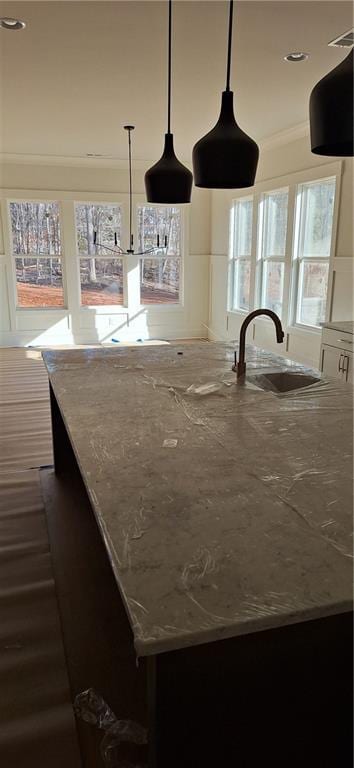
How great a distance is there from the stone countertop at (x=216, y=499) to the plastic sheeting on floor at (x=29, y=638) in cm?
74

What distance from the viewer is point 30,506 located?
2799 mm

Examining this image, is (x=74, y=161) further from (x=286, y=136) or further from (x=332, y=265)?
(x=332, y=265)

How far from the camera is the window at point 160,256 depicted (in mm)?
7914

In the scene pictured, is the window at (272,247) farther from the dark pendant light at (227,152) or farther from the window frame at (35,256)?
the dark pendant light at (227,152)

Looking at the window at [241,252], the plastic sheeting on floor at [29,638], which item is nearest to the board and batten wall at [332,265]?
the window at [241,252]

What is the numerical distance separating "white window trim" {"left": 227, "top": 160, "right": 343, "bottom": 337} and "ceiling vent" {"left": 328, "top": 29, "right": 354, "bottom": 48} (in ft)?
5.18

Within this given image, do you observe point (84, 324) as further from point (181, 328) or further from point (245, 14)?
point (245, 14)

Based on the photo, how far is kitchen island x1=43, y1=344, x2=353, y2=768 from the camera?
0.85m

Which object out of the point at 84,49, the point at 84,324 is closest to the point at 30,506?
the point at 84,49

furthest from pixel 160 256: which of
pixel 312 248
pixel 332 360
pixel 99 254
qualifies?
pixel 332 360

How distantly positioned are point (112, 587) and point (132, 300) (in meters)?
6.35

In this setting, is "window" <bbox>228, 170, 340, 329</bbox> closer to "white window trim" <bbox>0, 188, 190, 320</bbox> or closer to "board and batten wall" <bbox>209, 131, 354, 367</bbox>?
"board and batten wall" <bbox>209, 131, 354, 367</bbox>

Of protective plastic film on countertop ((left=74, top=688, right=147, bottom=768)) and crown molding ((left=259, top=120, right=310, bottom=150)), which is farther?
crown molding ((left=259, top=120, right=310, bottom=150))

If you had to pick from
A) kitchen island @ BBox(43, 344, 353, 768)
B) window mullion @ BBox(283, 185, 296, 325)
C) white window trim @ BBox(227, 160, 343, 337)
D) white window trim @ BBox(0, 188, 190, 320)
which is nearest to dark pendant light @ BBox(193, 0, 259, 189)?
kitchen island @ BBox(43, 344, 353, 768)
